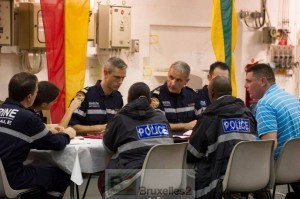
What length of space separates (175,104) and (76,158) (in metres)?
1.60

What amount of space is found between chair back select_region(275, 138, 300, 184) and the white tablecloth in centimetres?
128

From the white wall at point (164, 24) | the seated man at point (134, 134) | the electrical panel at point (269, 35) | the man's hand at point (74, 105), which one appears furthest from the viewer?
the electrical panel at point (269, 35)

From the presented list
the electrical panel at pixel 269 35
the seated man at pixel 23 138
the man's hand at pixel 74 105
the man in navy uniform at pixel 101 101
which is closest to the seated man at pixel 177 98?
the man in navy uniform at pixel 101 101

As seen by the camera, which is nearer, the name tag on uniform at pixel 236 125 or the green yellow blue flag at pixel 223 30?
the name tag on uniform at pixel 236 125

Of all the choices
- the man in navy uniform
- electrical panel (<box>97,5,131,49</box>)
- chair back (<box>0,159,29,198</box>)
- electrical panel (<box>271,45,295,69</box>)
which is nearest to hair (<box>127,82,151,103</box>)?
the man in navy uniform

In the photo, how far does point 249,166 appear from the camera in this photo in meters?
3.37

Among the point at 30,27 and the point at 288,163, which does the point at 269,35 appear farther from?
the point at 288,163

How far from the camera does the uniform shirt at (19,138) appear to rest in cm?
313

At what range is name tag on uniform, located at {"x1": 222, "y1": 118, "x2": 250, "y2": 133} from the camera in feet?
11.2

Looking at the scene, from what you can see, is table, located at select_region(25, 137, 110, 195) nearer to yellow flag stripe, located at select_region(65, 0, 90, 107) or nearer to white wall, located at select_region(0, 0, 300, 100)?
yellow flag stripe, located at select_region(65, 0, 90, 107)

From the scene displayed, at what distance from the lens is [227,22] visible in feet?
17.8

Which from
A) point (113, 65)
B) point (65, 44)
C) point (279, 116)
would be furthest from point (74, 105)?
point (279, 116)

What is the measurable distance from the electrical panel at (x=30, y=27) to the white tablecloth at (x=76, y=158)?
273 centimetres

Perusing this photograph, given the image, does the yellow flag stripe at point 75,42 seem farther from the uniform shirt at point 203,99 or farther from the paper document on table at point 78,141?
the paper document on table at point 78,141
